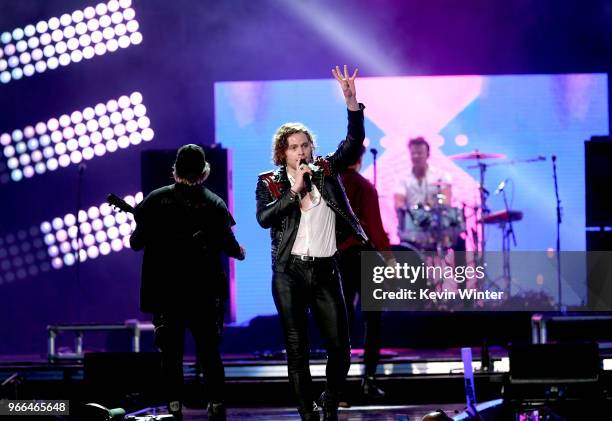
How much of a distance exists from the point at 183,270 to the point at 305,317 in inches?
37.4

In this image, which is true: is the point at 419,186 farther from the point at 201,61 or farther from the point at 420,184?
the point at 201,61

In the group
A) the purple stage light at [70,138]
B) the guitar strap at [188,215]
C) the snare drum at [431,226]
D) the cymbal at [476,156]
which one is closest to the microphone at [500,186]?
the cymbal at [476,156]

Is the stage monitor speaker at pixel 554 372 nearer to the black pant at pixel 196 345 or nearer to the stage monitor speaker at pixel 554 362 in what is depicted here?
the stage monitor speaker at pixel 554 362

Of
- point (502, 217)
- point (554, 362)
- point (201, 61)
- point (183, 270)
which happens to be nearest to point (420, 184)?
point (502, 217)

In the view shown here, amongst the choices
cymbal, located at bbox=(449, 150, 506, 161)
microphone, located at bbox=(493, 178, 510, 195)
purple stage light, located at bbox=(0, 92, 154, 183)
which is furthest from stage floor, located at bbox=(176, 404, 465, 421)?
purple stage light, located at bbox=(0, 92, 154, 183)

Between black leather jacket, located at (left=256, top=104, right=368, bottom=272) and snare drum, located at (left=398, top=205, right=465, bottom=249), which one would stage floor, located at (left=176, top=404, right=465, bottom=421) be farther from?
snare drum, located at (left=398, top=205, right=465, bottom=249)

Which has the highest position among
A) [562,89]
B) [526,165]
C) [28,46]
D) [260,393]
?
[28,46]

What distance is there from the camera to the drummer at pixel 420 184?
10594mm

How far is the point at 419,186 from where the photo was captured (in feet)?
35.1

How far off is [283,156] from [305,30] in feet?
20.0

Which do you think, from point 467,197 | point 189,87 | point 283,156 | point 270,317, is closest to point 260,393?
point 270,317

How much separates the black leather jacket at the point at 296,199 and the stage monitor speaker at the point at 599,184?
4.82 metres

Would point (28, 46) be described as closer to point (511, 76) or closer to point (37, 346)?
point (37, 346)

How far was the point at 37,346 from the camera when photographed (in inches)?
440
